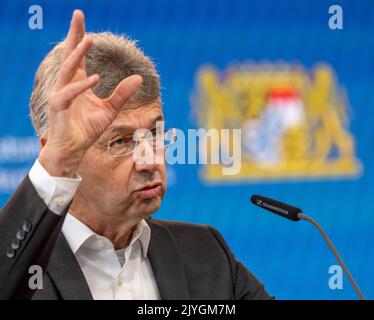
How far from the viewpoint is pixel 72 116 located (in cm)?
181

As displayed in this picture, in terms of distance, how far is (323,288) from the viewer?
4.21 m

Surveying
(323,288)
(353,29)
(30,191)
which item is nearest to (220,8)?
(353,29)

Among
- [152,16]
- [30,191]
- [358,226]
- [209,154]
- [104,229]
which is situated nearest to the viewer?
[30,191]

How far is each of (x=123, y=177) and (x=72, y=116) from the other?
41 cm

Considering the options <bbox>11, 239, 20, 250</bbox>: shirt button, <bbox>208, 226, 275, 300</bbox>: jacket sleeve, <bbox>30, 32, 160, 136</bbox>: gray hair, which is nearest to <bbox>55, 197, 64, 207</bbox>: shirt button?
<bbox>11, 239, 20, 250</bbox>: shirt button

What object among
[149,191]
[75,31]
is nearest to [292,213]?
[149,191]

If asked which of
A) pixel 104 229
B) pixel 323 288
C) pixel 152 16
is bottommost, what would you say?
pixel 323 288

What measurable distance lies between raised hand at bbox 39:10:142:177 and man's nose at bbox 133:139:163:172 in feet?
1.11

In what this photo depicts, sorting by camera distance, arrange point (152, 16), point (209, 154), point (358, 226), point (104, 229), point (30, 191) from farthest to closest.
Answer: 1. point (358, 226)
2. point (152, 16)
3. point (209, 154)
4. point (104, 229)
5. point (30, 191)

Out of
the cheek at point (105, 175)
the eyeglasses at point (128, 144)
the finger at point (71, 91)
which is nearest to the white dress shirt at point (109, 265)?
the cheek at point (105, 175)

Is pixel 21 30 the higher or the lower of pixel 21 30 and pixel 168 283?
the higher

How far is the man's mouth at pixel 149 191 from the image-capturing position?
7.07 feet

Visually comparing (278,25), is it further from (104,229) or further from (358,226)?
(104,229)

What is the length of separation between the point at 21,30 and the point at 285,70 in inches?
53.7
